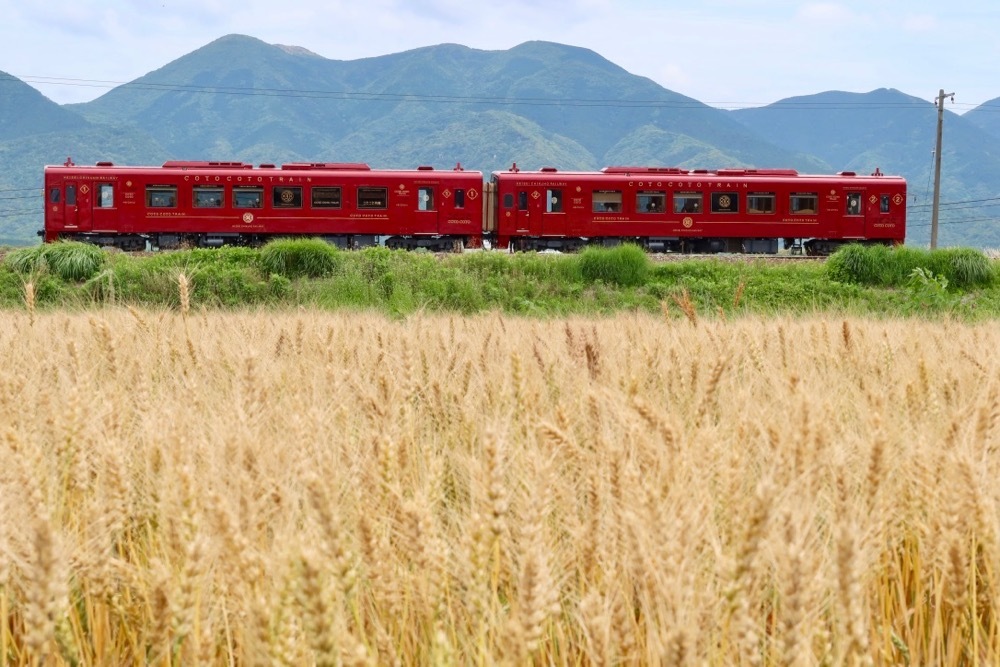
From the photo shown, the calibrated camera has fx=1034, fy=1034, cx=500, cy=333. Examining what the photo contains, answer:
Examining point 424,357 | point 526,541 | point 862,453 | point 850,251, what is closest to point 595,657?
point 526,541

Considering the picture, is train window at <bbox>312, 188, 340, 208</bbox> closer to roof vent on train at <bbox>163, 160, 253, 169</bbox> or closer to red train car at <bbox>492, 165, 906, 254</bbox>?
roof vent on train at <bbox>163, 160, 253, 169</bbox>

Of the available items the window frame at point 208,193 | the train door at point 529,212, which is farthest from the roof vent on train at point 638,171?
the window frame at point 208,193

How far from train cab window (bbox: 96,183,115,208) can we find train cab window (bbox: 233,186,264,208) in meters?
2.81

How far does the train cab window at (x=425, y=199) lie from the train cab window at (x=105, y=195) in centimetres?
708

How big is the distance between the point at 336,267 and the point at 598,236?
29.5 feet

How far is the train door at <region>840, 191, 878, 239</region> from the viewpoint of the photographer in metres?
26.0

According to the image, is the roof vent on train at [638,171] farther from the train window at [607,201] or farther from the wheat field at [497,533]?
the wheat field at [497,533]

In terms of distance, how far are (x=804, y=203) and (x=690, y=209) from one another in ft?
9.93

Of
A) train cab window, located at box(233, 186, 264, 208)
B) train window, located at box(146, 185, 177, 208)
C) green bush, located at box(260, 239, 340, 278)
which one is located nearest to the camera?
green bush, located at box(260, 239, 340, 278)

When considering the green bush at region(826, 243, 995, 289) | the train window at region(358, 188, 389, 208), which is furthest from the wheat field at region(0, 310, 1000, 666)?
the train window at region(358, 188, 389, 208)

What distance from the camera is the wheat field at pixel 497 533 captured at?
4.87 ft

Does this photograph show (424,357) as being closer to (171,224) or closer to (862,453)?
(862,453)

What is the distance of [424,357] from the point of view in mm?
4355

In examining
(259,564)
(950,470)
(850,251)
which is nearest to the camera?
(259,564)
